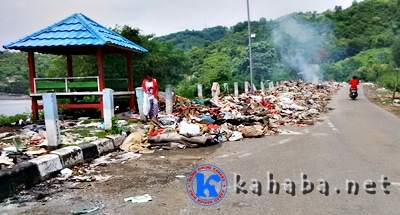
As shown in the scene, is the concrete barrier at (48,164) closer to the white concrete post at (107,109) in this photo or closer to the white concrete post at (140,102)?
the white concrete post at (107,109)

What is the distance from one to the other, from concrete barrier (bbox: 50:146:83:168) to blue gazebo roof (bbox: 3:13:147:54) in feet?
19.9

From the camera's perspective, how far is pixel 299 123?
13039 millimetres

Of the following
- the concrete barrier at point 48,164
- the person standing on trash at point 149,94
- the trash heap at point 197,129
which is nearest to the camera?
the concrete barrier at point 48,164

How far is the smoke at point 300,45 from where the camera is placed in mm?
63125

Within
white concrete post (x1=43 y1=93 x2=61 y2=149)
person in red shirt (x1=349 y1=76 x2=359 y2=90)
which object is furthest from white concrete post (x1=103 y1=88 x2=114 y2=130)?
person in red shirt (x1=349 y1=76 x2=359 y2=90)

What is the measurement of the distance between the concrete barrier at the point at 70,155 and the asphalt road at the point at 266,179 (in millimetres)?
634

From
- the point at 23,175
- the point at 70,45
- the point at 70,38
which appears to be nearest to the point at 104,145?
the point at 23,175

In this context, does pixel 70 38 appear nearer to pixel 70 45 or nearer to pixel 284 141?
pixel 70 45

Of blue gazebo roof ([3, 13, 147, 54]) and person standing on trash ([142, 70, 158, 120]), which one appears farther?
blue gazebo roof ([3, 13, 147, 54])

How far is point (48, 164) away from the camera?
5984mm

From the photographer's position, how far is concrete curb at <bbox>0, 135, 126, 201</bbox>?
5113mm

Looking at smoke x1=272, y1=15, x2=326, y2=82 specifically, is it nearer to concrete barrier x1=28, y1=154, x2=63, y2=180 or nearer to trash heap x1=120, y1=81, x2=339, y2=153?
trash heap x1=120, y1=81, x2=339, y2=153

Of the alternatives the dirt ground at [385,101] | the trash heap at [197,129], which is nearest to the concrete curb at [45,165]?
the trash heap at [197,129]

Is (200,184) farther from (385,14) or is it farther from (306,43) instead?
(385,14)
